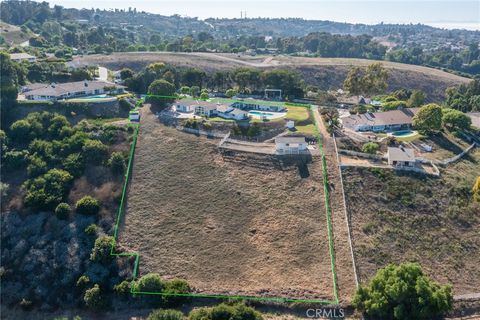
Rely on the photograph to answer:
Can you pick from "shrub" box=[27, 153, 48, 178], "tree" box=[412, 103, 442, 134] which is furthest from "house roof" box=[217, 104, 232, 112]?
"tree" box=[412, 103, 442, 134]

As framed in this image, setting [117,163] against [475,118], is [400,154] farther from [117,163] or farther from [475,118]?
[117,163]

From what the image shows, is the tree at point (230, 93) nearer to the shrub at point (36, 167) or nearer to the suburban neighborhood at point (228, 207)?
the suburban neighborhood at point (228, 207)

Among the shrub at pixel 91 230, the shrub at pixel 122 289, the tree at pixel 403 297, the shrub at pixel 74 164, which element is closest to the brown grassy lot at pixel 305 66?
the shrub at pixel 74 164

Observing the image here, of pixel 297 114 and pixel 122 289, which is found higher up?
pixel 297 114

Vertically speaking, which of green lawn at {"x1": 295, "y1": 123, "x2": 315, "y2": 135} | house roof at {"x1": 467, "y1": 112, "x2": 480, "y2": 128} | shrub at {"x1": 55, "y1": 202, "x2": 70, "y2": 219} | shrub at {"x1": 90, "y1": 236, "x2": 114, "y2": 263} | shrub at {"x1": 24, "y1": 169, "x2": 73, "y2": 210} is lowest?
shrub at {"x1": 90, "y1": 236, "x2": 114, "y2": 263}

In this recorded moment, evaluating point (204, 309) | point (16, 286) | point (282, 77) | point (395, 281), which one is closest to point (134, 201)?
point (16, 286)

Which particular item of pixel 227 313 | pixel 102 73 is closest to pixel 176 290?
pixel 227 313

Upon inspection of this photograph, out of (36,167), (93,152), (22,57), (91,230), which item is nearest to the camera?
(91,230)

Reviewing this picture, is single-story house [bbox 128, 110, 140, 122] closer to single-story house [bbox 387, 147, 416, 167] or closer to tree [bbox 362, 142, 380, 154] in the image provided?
tree [bbox 362, 142, 380, 154]
